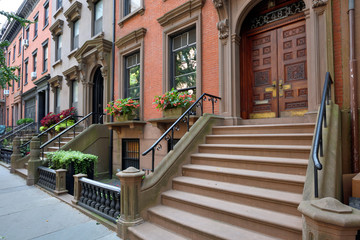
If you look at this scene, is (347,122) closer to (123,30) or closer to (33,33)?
(123,30)

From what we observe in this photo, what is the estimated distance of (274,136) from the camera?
4.48m

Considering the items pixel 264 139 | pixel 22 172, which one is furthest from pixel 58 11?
pixel 264 139

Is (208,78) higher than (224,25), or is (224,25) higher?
(224,25)

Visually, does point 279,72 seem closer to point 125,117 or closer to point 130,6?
point 125,117

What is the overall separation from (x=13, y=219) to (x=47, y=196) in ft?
5.32

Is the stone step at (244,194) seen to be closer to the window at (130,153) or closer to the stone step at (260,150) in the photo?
the stone step at (260,150)

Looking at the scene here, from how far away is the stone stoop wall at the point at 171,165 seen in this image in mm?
4082

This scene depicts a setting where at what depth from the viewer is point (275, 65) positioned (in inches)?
234

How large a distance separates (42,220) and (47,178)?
269 centimetres

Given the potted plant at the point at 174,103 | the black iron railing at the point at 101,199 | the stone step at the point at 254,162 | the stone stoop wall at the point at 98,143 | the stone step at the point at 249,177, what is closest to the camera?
the stone step at the point at 249,177

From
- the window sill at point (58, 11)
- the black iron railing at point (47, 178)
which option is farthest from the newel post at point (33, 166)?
the window sill at point (58, 11)

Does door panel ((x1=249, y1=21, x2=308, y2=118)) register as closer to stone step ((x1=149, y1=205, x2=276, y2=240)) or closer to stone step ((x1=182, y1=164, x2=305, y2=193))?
stone step ((x1=182, y1=164, x2=305, y2=193))

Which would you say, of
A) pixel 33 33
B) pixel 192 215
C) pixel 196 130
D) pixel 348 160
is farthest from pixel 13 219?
pixel 33 33

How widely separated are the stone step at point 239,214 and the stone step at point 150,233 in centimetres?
50
